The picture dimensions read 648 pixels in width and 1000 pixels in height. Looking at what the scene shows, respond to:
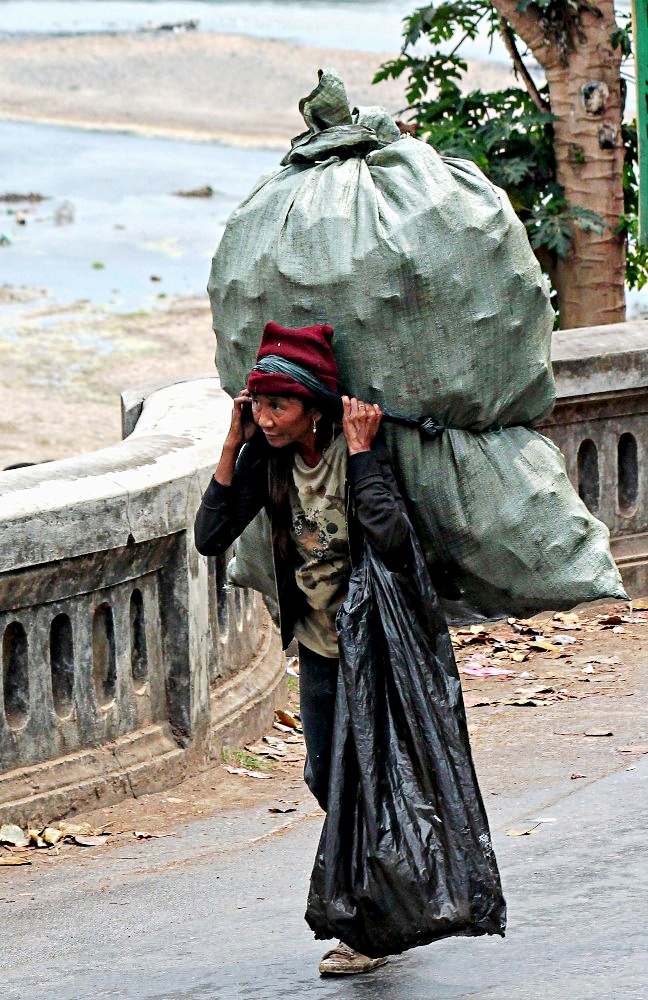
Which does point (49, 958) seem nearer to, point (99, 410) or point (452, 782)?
point (452, 782)

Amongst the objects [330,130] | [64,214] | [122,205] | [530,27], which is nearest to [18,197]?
[64,214]

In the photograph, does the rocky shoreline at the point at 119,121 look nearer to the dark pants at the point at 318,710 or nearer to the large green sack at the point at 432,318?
the dark pants at the point at 318,710

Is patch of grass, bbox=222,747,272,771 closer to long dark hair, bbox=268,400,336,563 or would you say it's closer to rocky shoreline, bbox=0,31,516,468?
long dark hair, bbox=268,400,336,563

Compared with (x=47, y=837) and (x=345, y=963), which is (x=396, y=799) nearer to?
(x=345, y=963)

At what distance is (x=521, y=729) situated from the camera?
6012 mm

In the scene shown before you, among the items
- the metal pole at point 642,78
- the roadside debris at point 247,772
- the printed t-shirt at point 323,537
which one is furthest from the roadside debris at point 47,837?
the metal pole at point 642,78

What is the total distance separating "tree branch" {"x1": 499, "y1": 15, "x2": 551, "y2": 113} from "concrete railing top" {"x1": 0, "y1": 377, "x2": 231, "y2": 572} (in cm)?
345

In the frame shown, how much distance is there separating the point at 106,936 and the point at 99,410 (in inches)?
356

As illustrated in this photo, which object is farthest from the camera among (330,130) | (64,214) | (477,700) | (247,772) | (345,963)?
(64,214)

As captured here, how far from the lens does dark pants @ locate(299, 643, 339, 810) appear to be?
393 cm

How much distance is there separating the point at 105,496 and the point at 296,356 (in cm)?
157

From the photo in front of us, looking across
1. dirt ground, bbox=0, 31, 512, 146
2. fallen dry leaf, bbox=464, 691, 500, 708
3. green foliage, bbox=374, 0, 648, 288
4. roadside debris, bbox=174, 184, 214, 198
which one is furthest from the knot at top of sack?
dirt ground, bbox=0, 31, 512, 146

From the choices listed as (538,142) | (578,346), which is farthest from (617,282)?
(578,346)

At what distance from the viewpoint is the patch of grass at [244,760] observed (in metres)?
5.75
